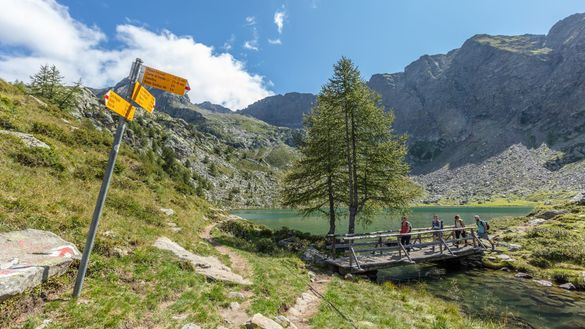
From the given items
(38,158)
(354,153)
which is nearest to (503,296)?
(354,153)

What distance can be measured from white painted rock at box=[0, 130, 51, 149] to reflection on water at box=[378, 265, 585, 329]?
2369cm

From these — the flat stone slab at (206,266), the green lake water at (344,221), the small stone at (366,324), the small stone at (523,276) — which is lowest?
the small stone at (366,324)

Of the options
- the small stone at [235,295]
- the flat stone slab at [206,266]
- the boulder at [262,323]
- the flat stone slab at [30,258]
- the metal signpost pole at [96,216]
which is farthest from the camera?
the flat stone slab at [206,266]

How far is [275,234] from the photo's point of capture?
30.8 m

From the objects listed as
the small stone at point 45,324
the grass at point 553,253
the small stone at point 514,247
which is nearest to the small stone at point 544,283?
the grass at point 553,253

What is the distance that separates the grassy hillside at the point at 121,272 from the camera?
309 inches

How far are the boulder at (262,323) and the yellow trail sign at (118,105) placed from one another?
6.40 metres

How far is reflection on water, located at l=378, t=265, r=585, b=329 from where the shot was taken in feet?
47.5

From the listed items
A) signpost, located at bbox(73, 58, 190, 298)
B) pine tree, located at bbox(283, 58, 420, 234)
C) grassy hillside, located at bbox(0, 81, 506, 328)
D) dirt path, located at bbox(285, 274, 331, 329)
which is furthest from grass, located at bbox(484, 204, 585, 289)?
signpost, located at bbox(73, 58, 190, 298)

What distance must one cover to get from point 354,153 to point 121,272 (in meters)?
20.1

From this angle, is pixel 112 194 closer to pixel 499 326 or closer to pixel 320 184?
pixel 320 184

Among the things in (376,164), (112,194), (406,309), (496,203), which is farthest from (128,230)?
(496,203)

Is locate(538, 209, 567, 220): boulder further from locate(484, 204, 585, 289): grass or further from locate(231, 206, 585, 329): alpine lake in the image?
locate(231, 206, 585, 329): alpine lake

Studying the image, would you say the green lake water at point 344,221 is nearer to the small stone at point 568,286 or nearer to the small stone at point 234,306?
the small stone at point 568,286
